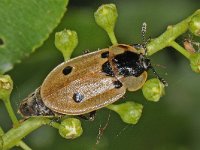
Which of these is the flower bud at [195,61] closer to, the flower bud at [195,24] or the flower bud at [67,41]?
the flower bud at [195,24]

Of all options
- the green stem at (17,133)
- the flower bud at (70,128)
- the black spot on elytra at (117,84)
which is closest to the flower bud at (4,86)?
the green stem at (17,133)

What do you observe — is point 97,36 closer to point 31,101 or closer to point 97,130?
point 97,130

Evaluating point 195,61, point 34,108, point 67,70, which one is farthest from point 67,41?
point 195,61

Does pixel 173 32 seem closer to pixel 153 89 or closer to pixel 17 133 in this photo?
pixel 153 89

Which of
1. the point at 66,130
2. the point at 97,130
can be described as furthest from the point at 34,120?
the point at 97,130

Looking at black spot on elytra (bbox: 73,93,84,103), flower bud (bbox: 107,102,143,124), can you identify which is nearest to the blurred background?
black spot on elytra (bbox: 73,93,84,103)

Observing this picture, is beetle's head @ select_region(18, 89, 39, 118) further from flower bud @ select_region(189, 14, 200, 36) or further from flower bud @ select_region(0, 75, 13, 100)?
flower bud @ select_region(189, 14, 200, 36)

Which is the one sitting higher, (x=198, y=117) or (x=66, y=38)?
(x=66, y=38)

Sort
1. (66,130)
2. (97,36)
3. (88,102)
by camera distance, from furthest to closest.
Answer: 1. (97,36)
2. (88,102)
3. (66,130)
